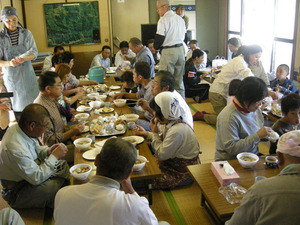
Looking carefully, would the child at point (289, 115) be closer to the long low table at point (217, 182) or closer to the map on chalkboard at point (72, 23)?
the long low table at point (217, 182)

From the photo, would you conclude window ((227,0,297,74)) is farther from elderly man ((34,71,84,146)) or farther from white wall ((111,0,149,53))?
elderly man ((34,71,84,146))

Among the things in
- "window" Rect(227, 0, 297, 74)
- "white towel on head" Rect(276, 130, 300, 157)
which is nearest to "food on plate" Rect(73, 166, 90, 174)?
"white towel on head" Rect(276, 130, 300, 157)

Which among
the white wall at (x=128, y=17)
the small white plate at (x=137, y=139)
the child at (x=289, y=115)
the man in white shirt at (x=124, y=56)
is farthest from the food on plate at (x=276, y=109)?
the white wall at (x=128, y=17)

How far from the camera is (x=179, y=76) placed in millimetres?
5516

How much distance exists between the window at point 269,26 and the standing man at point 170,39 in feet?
6.09

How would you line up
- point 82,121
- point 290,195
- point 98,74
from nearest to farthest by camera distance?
point 290,195 < point 82,121 < point 98,74

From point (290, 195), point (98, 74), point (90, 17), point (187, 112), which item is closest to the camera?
point (290, 195)

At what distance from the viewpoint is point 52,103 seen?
3160 mm

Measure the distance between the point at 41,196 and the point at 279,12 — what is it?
5.23 m

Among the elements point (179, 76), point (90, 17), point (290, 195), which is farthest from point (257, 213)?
point (90, 17)

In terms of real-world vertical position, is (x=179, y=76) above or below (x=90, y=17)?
below

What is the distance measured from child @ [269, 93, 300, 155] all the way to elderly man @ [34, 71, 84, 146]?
6.51 feet

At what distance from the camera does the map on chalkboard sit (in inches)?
309

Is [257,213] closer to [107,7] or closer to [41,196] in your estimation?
[41,196]
